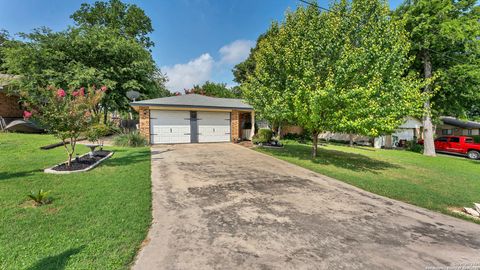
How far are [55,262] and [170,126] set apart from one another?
11.4 m

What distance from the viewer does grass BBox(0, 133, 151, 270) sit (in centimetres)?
230

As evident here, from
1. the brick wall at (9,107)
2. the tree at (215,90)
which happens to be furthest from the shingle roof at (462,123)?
the brick wall at (9,107)

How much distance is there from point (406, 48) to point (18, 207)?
11.3 m

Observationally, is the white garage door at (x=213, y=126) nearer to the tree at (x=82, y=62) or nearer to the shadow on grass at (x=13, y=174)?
the tree at (x=82, y=62)

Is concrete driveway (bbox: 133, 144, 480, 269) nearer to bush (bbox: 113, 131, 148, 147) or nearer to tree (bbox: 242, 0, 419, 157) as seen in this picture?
tree (bbox: 242, 0, 419, 157)

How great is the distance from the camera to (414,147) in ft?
54.9

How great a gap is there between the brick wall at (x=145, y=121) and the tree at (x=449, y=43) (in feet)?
52.0

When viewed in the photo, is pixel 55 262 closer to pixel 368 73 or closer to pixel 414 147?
pixel 368 73

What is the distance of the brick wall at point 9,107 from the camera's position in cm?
1470

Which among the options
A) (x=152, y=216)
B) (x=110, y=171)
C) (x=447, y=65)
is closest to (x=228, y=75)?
(x=447, y=65)

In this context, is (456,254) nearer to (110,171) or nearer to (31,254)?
(31,254)

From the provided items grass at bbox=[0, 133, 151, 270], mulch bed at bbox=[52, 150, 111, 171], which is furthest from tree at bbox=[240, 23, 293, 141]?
mulch bed at bbox=[52, 150, 111, 171]

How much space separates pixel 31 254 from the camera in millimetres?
2318

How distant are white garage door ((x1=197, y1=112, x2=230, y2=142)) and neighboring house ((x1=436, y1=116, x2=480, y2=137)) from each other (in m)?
25.0
